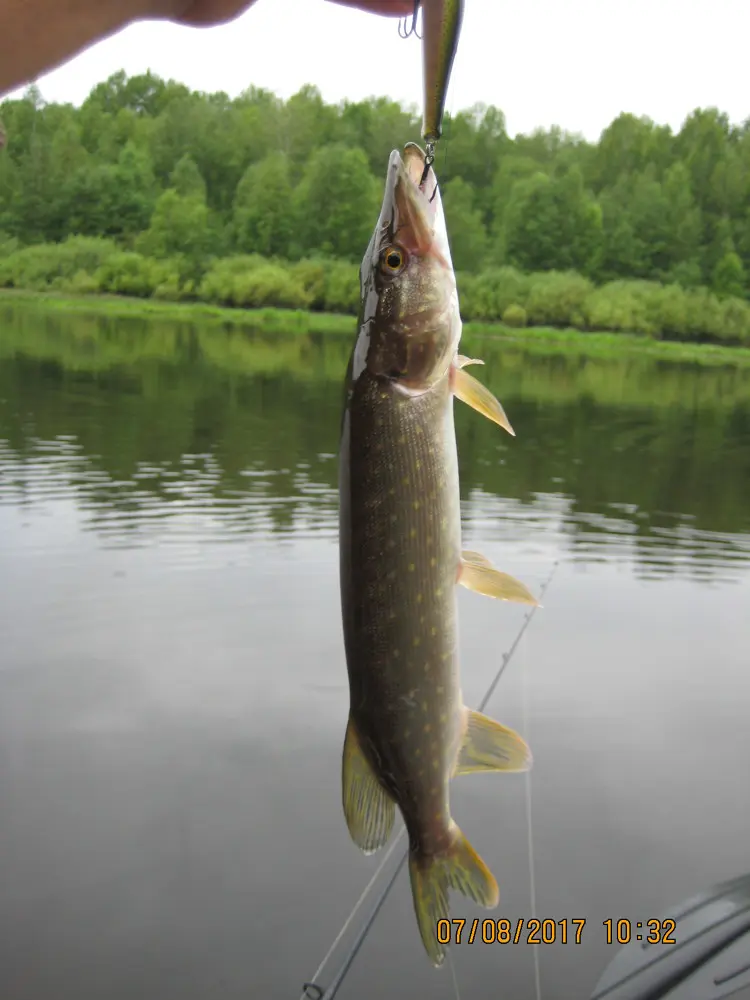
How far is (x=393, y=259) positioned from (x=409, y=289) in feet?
0.17

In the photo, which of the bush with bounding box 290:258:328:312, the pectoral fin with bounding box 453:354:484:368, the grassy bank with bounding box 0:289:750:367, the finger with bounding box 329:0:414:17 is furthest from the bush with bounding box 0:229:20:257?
the finger with bounding box 329:0:414:17

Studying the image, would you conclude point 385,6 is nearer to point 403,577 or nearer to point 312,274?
point 403,577

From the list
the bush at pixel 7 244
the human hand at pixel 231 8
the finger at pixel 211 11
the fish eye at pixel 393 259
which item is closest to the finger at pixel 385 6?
the human hand at pixel 231 8

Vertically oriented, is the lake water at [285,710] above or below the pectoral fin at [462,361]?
below

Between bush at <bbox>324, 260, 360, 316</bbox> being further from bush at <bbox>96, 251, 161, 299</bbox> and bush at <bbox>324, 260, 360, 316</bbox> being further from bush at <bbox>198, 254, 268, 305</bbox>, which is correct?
bush at <bbox>96, 251, 161, 299</bbox>

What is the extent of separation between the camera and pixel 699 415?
36594 mm

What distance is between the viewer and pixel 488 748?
1.74 metres

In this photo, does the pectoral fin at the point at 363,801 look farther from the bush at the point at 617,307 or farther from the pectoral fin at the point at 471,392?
the bush at the point at 617,307

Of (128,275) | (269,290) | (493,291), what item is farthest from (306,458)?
(128,275)

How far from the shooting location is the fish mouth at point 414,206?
5.15 feet

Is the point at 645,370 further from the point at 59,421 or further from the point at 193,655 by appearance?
the point at 193,655

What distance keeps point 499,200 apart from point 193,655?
5101 cm

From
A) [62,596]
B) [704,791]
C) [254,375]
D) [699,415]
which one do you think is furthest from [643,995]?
[254,375]
